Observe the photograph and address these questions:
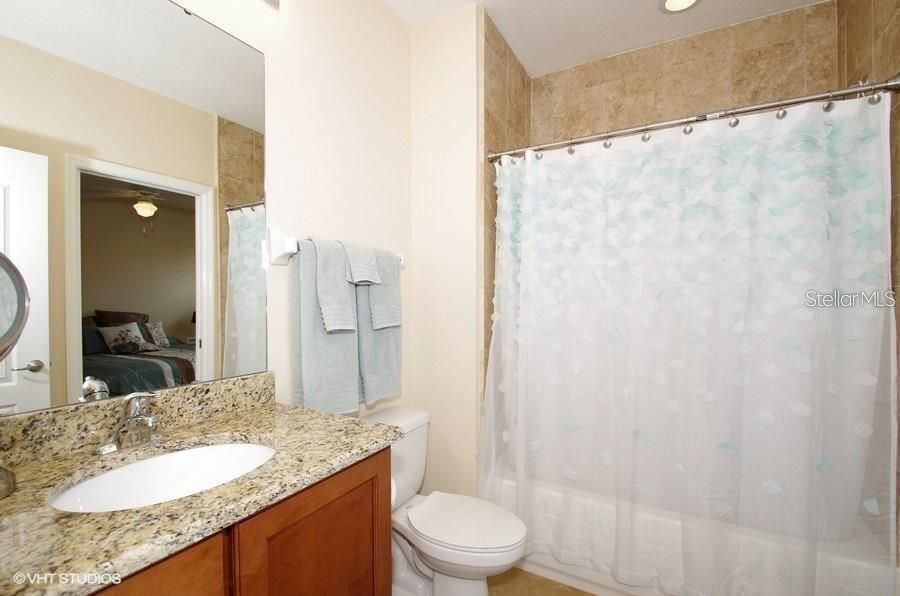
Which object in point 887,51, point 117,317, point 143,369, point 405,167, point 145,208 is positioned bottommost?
point 143,369

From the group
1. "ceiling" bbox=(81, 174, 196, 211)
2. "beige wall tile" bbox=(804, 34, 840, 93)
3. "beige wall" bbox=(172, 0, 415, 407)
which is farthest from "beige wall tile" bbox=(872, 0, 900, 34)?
"ceiling" bbox=(81, 174, 196, 211)

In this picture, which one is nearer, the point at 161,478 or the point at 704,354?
the point at 161,478

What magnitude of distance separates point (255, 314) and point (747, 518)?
1837 mm

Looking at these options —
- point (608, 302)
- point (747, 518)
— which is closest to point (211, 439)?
point (608, 302)

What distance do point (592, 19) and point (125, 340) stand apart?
7.57 feet

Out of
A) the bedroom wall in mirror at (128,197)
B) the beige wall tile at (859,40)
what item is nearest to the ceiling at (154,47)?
the bedroom wall in mirror at (128,197)

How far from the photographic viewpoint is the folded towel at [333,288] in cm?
135

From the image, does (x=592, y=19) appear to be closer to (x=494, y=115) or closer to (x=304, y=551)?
(x=494, y=115)

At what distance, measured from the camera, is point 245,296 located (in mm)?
1246

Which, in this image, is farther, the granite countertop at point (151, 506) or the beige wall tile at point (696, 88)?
the beige wall tile at point (696, 88)

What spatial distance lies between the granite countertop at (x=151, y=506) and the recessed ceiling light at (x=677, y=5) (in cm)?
219

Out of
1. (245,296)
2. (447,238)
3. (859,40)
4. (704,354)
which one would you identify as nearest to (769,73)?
(859,40)

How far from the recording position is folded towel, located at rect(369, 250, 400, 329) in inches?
62.0

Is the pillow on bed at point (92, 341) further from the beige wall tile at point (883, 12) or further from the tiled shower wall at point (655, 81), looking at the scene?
the beige wall tile at point (883, 12)
